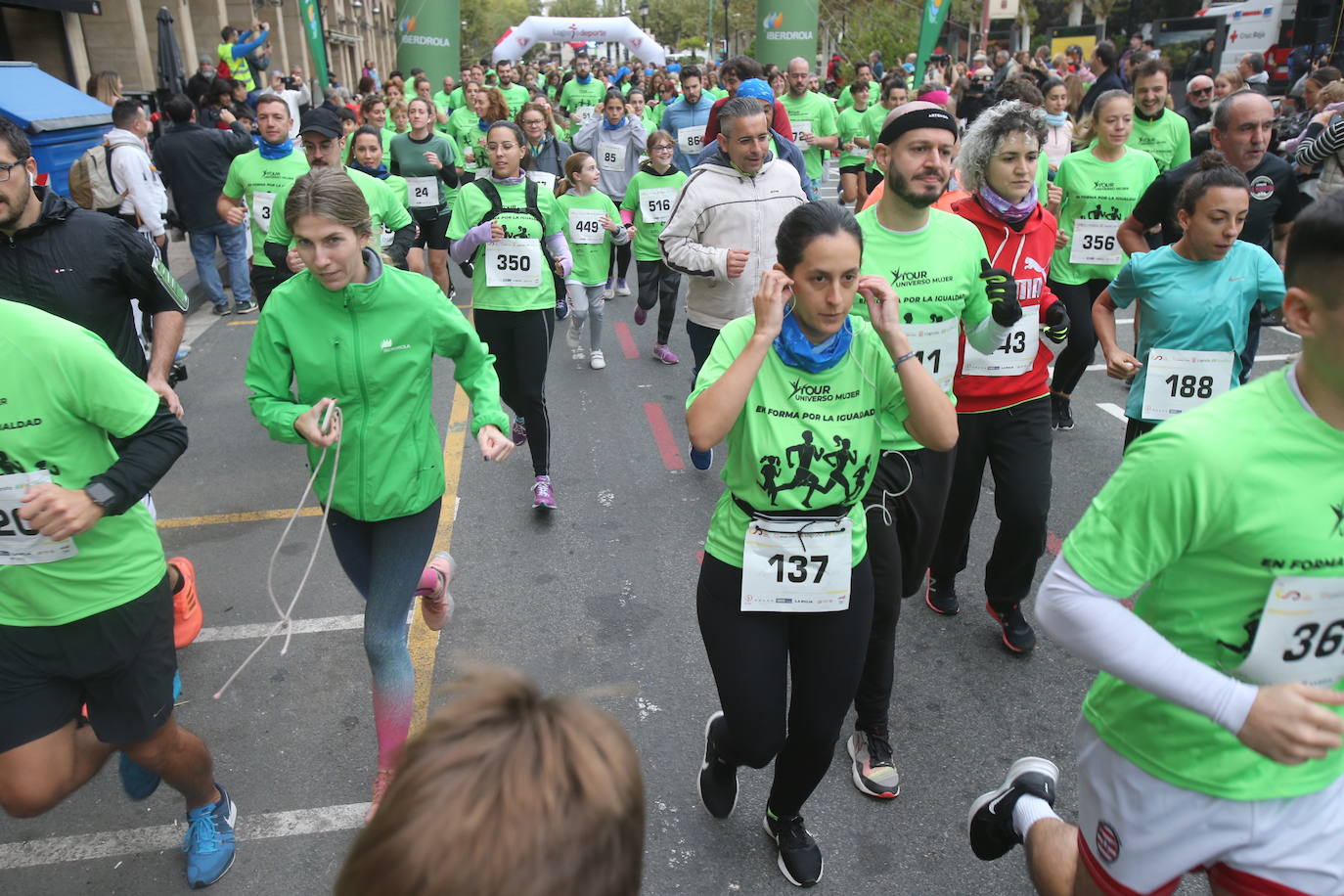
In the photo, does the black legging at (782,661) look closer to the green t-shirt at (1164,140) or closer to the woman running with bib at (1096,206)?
the woman running with bib at (1096,206)

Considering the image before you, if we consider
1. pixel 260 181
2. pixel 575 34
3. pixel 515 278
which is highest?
pixel 575 34

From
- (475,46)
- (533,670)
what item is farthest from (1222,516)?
(475,46)

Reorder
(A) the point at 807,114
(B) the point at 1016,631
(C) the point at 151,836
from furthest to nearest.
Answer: (A) the point at 807,114 → (B) the point at 1016,631 → (C) the point at 151,836

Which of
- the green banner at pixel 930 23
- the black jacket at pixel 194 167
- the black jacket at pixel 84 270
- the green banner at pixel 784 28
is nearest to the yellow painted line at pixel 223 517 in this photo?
the black jacket at pixel 84 270

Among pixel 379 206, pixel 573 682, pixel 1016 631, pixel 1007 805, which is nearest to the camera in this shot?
pixel 1007 805

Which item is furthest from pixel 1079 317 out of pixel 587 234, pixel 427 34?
pixel 427 34

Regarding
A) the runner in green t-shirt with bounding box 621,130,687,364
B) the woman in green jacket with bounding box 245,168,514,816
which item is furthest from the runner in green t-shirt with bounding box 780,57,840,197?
the woman in green jacket with bounding box 245,168,514,816

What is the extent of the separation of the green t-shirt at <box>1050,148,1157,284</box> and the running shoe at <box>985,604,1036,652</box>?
100 inches

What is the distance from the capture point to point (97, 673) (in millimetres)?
2727

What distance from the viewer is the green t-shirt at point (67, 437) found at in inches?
98.4

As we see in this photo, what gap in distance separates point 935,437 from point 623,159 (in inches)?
361

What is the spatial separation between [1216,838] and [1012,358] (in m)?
2.27

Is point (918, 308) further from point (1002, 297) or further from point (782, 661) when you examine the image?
point (782, 661)

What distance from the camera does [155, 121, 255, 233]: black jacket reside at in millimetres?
10188
